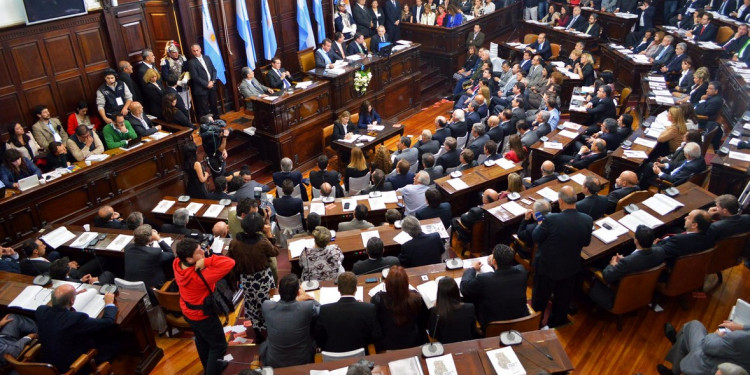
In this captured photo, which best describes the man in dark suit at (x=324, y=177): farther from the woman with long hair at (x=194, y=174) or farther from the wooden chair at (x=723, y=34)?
the wooden chair at (x=723, y=34)

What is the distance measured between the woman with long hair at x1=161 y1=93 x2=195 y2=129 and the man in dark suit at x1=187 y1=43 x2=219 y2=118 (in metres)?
1.23

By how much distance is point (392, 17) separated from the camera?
1334cm

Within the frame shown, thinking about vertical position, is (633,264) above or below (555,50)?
below

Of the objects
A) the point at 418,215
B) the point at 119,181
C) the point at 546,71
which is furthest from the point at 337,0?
the point at 418,215

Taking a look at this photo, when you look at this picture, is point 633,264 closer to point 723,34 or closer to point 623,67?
point 623,67

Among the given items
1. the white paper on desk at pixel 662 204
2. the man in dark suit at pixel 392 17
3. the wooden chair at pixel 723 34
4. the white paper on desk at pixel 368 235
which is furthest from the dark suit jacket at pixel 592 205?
the man in dark suit at pixel 392 17

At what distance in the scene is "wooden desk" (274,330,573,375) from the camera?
3.86m

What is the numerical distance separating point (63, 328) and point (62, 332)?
4 cm

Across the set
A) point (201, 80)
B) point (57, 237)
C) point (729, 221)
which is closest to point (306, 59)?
point (201, 80)

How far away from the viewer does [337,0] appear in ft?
40.4

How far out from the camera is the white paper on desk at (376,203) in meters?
6.69

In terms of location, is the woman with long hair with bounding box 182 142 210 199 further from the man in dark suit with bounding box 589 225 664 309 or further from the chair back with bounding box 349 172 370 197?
the man in dark suit with bounding box 589 225 664 309

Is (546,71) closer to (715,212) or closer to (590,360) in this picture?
(715,212)

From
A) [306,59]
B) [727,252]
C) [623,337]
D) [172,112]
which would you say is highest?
[306,59]
